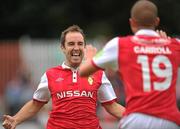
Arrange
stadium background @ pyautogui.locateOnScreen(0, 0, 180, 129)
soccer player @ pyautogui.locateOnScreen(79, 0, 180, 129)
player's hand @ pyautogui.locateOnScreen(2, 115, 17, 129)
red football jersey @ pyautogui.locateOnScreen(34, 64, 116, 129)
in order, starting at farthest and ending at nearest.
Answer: stadium background @ pyautogui.locateOnScreen(0, 0, 180, 129) < player's hand @ pyautogui.locateOnScreen(2, 115, 17, 129) < red football jersey @ pyautogui.locateOnScreen(34, 64, 116, 129) < soccer player @ pyautogui.locateOnScreen(79, 0, 180, 129)

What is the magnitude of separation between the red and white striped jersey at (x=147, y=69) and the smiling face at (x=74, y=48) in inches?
82.1

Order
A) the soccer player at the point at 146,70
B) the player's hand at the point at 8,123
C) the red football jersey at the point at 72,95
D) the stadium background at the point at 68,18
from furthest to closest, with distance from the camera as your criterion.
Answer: the stadium background at the point at 68,18 < the player's hand at the point at 8,123 < the red football jersey at the point at 72,95 < the soccer player at the point at 146,70

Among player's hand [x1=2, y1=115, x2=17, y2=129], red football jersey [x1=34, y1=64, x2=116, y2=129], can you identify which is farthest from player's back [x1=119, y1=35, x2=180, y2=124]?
player's hand [x1=2, y1=115, x2=17, y2=129]

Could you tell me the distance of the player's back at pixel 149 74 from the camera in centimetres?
828

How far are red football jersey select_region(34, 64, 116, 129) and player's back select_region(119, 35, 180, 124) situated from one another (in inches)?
Answer: 75.3

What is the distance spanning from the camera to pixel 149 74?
326 inches

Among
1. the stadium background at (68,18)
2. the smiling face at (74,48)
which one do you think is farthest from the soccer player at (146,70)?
the stadium background at (68,18)

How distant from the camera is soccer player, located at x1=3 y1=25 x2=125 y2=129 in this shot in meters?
10.2

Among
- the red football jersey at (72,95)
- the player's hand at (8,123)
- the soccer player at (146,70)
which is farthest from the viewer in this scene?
the player's hand at (8,123)

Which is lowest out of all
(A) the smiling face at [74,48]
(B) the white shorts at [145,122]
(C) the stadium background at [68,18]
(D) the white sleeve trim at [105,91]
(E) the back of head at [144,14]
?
(B) the white shorts at [145,122]

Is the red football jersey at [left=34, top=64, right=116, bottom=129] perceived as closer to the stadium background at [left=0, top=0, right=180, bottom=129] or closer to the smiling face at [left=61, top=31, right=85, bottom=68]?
the smiling face at [left=61, top=31, right=85, bottom=68]

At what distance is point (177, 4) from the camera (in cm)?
3606

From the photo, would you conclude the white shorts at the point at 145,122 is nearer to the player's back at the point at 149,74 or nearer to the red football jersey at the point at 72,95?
the player's back at the point at 149,74

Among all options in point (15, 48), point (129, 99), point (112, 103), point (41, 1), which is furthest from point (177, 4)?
point (129, 99)
